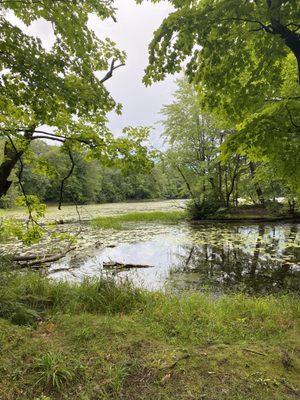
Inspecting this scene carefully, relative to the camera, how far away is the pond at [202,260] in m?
7.78

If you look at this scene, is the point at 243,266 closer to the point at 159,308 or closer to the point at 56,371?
the point at 159,308

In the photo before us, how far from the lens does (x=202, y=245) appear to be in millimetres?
12594

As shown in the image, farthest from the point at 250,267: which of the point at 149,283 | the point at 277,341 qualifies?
the point at 277,341

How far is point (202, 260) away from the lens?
10.3m

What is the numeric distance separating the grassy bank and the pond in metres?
1.49

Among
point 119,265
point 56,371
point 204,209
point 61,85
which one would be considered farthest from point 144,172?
point 204,209

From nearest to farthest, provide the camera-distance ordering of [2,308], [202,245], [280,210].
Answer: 1. [2,308]
2. [202,245]
3. [280,210]

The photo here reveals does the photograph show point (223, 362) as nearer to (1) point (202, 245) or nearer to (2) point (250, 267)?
(2) point (250, 267)

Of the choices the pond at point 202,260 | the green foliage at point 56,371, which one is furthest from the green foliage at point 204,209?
the green foliage at point 56,371

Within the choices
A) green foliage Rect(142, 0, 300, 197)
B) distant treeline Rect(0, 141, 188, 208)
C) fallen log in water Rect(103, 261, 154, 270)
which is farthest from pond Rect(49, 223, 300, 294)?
distant treeline Rect(0, 141, 188, 208)

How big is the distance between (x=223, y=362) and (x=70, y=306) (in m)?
2.75

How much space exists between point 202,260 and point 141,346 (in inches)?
265

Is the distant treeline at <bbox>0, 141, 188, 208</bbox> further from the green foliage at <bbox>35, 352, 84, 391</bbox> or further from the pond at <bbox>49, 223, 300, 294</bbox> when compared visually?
the green foliage at <bbox>35, 352, 84, 391</bbox>

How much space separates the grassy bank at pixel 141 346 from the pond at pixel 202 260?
4.88 feet
